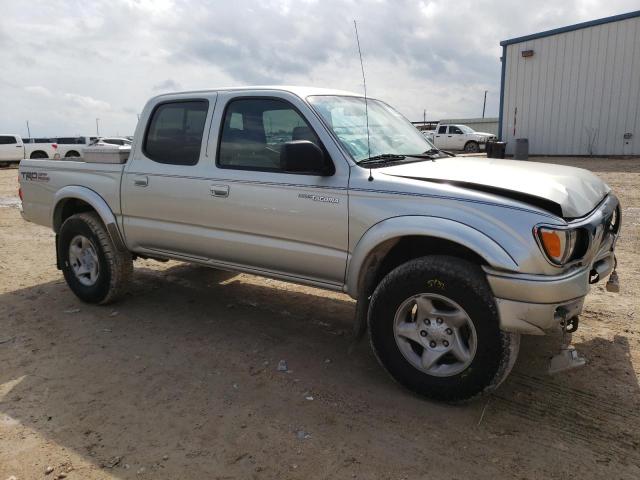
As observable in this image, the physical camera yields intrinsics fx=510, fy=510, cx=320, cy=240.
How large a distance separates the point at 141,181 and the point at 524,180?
3008 millimetres

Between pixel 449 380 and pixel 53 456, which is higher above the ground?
pixel 449 380

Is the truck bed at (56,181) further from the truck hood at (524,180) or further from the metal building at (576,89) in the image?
the metal building at (576,89)

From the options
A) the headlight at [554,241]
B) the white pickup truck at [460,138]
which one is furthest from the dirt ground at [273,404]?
the white pickup truck at [460,138]

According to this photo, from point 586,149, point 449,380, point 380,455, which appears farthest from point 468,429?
point 586,149

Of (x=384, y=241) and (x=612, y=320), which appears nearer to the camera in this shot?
(x=384, y=241)

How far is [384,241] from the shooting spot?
10.2 feet

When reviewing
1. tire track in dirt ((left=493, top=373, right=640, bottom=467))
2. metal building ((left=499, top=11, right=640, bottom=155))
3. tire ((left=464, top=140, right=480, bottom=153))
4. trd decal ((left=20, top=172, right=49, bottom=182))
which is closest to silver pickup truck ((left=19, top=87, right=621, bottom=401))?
tire track in dirt ((left=493, top=373, right=640, bottom=467))

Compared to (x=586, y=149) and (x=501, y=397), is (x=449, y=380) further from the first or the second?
(x=586, y=149)

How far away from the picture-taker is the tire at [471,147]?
26.4 meters

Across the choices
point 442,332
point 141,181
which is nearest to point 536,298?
point 442,332

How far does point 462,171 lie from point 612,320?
2.09 metres

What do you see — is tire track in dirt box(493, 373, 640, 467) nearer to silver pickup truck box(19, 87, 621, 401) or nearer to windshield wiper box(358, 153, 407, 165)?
silver pickup truck box(19, 87, 621, 401)

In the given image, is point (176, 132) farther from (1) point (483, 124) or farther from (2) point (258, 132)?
(1) point (483, 124)

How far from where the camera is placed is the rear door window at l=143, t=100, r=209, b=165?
4.10 metres
